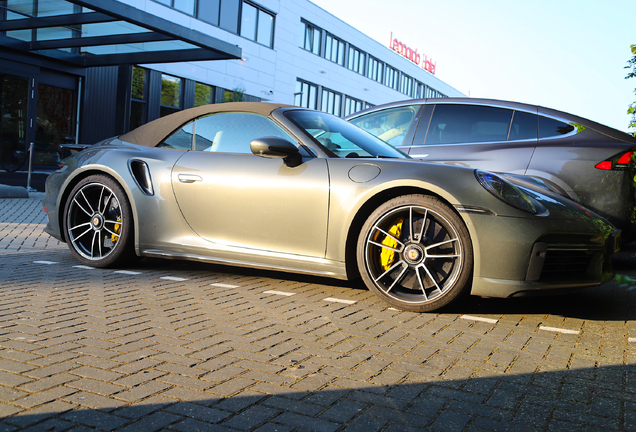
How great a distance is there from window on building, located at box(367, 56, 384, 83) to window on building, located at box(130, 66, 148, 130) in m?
26.8

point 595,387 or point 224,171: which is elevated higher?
point 224,171

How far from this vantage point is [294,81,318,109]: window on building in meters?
34.4

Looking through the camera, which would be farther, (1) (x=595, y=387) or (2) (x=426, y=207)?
(2) (x=426, y=207)

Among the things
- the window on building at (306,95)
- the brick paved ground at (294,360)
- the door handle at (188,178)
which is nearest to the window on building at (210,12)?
the window on building at (306,95)

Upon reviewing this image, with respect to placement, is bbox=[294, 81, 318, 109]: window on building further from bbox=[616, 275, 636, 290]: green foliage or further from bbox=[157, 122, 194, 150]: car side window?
bbox=[616, 275, 636, 290]: green foliage

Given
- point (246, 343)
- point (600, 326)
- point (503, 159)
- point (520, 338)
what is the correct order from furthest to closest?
point (503, 159), point (600, 326), point (520, 338), point (246, 343)

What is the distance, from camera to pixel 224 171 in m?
4.43

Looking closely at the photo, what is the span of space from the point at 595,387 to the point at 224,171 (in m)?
2.91

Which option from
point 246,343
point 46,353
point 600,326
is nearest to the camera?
point 46,353

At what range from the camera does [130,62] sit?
16.8 metres

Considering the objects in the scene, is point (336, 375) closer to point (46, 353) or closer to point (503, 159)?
point (46, 353)

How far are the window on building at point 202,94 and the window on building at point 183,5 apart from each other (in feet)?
9.80

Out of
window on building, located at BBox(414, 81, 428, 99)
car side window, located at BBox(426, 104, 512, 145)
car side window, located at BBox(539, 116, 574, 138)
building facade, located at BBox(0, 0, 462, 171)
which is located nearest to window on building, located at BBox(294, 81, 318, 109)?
building facade, located at BBox(0, 0, 462, 171)

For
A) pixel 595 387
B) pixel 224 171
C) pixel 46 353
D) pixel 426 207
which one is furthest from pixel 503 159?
pixel 46 353
